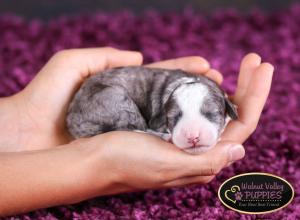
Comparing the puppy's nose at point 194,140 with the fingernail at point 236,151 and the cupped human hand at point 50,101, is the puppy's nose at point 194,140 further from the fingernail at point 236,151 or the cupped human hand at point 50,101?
the cupped human hand at point 50,101

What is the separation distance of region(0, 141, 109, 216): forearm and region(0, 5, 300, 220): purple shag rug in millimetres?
182

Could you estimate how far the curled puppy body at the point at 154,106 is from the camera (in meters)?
2.82

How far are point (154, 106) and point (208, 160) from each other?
0.65m

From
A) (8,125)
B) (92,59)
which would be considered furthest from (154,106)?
(8,125)

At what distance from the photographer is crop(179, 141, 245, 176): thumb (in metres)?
2.77

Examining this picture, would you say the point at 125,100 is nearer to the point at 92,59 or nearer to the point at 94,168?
the point at 94,168

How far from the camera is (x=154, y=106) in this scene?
3285mm

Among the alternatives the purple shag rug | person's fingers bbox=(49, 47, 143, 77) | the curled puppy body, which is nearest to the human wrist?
the purple shag rug

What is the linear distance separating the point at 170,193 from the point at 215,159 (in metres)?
0.58

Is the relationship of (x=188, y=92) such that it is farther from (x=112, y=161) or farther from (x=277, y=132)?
(x=277, y=132)

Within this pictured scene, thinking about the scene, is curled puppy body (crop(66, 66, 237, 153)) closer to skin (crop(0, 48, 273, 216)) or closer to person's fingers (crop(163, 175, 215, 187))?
skin (crop(0, 48, 273, 216))

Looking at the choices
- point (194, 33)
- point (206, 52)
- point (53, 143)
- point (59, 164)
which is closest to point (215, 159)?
point (59, 164)

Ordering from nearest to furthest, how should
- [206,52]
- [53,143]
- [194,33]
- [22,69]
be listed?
[53,143]
[22,69]
[206,52]
[194,33]

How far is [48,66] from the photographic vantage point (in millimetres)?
3666
